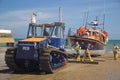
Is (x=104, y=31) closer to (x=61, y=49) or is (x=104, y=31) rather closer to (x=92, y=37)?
(x=92, y=37)

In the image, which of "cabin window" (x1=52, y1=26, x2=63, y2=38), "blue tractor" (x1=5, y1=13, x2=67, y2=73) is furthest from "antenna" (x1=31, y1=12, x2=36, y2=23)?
"cabin window" (x1=52, y1=26, x2=63, y2=38)

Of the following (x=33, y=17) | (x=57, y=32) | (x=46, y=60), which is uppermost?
(x=33, y=17)

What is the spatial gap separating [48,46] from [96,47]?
50.6 feet

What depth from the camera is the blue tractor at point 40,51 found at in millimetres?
15430

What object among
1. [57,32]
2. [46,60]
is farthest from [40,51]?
[57,32]

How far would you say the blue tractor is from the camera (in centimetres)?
1543

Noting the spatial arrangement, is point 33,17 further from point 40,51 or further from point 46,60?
point 46,60

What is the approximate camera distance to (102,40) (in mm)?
33750

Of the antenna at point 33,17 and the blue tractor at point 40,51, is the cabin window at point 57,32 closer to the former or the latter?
the blue tractor at point 40,51

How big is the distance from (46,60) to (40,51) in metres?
0.71

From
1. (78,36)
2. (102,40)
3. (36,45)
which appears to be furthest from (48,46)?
(102,40)

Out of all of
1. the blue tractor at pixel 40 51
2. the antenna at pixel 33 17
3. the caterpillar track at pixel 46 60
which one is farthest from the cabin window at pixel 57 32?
the antenna at pixel 33 17

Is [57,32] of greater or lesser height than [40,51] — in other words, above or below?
above

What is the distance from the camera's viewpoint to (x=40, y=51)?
15414 millimetres
